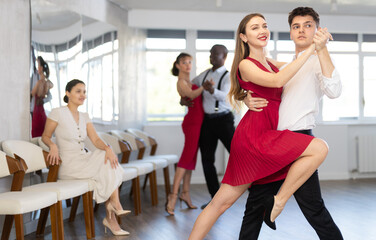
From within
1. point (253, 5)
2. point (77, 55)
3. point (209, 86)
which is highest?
point (253, 5)

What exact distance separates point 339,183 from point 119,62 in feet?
12.1

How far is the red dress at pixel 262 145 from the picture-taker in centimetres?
250

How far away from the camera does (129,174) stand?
17.3ft

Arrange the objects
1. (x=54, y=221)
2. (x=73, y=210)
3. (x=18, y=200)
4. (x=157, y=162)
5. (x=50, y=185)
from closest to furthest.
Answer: (x=18, y=200), (x=54, y=221), (x=50, y=185), (x=73, y=210), (x=157, y=162)

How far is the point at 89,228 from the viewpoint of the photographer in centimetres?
440

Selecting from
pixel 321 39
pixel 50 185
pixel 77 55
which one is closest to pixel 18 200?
pixel 50 185

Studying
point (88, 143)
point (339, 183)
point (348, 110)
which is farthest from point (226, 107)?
point (348, 110)

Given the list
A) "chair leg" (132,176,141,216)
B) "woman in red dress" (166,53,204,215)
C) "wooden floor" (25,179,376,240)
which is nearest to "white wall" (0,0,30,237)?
"wooden floor" (25,179,376,240)

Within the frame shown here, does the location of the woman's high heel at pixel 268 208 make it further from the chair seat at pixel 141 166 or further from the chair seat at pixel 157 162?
the chair seat at pixel 157 162

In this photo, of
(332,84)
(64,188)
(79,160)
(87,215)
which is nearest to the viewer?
(332,84)

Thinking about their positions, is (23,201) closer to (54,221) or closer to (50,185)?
(54,221)

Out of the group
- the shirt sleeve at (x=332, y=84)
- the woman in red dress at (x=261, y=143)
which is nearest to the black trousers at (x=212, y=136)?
the woman in red dress at (x=261, y=143)

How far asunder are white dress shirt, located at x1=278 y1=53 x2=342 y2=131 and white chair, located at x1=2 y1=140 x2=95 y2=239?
2.02 metres

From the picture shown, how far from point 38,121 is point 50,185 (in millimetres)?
841
